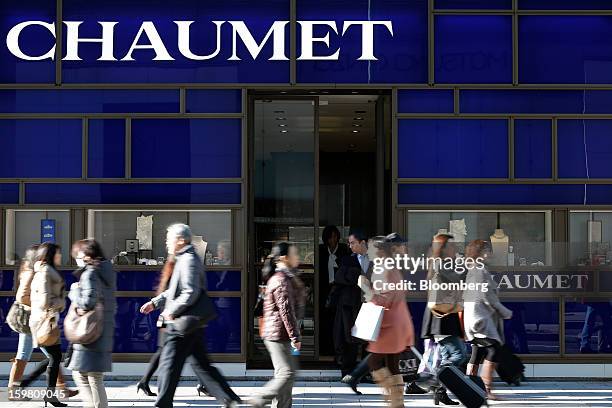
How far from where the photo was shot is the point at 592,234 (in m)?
13.2

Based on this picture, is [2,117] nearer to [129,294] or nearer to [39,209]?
[39,209]

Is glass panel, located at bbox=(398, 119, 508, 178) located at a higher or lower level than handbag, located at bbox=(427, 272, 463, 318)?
higher

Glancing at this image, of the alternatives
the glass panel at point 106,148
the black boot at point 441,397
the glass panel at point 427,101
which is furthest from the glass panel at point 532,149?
the glass panel at point 106,148

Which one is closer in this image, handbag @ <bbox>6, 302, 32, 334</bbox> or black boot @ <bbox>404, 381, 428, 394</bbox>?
handbag @ <bbox>6, 302, 32, 334</bbox>

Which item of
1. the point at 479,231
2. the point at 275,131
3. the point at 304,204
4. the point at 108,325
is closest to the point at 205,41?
the point at 275,131

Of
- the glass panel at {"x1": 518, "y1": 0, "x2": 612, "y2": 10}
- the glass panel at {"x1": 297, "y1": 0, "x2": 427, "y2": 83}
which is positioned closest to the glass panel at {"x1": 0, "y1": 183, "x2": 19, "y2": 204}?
the glass panel at {"x1": 297, "y1": 0, "x2": 427, "y2": 83}

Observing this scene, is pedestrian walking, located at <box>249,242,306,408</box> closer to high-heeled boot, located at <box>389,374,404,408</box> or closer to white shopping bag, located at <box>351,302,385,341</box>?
white shopping bag, located at <box>351,302,385,341</box>

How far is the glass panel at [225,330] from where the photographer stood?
42.7ft

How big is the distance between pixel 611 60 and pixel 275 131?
4.37 metres

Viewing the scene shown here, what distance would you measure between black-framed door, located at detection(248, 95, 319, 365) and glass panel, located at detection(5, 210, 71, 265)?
2.39 m

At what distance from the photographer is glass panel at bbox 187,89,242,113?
1316 cm

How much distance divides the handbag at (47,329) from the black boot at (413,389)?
4032 mm

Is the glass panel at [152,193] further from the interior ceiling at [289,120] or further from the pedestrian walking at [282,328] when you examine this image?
the pedestrian walking at [282,328]

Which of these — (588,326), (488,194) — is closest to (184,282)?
(488,194)
